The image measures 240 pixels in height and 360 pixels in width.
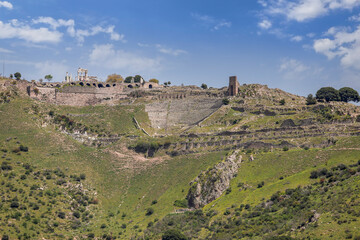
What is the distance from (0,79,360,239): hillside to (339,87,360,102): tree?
451 inches

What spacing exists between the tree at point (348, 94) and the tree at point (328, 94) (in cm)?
118

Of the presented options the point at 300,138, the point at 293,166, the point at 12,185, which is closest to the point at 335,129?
the point at 300,138

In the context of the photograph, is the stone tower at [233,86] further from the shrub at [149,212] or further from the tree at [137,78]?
the shrub at [149,212]

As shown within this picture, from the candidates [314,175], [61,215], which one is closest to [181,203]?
[61,215]

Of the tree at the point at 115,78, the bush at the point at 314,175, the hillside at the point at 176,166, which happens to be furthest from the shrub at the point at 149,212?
the tree at the point at 115,78

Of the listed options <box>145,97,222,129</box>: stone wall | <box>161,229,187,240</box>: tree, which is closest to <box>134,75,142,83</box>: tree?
<box>145,97,222,129</box>: stone wall

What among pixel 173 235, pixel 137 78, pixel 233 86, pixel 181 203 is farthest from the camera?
pixel 137 78

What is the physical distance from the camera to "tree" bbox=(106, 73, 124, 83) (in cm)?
17038

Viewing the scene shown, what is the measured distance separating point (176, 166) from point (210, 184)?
13812 mm

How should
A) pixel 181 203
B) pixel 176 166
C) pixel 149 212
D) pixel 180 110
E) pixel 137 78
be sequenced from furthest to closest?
pixel 137 78
pixel 180 110
pixel 176 166
pixel 149 212
pixel 181 203

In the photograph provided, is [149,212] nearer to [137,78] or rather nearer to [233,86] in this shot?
[233,86]

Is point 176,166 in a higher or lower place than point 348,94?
lower

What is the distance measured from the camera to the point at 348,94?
443 feet

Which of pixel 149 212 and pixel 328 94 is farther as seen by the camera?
pixel 328 94
